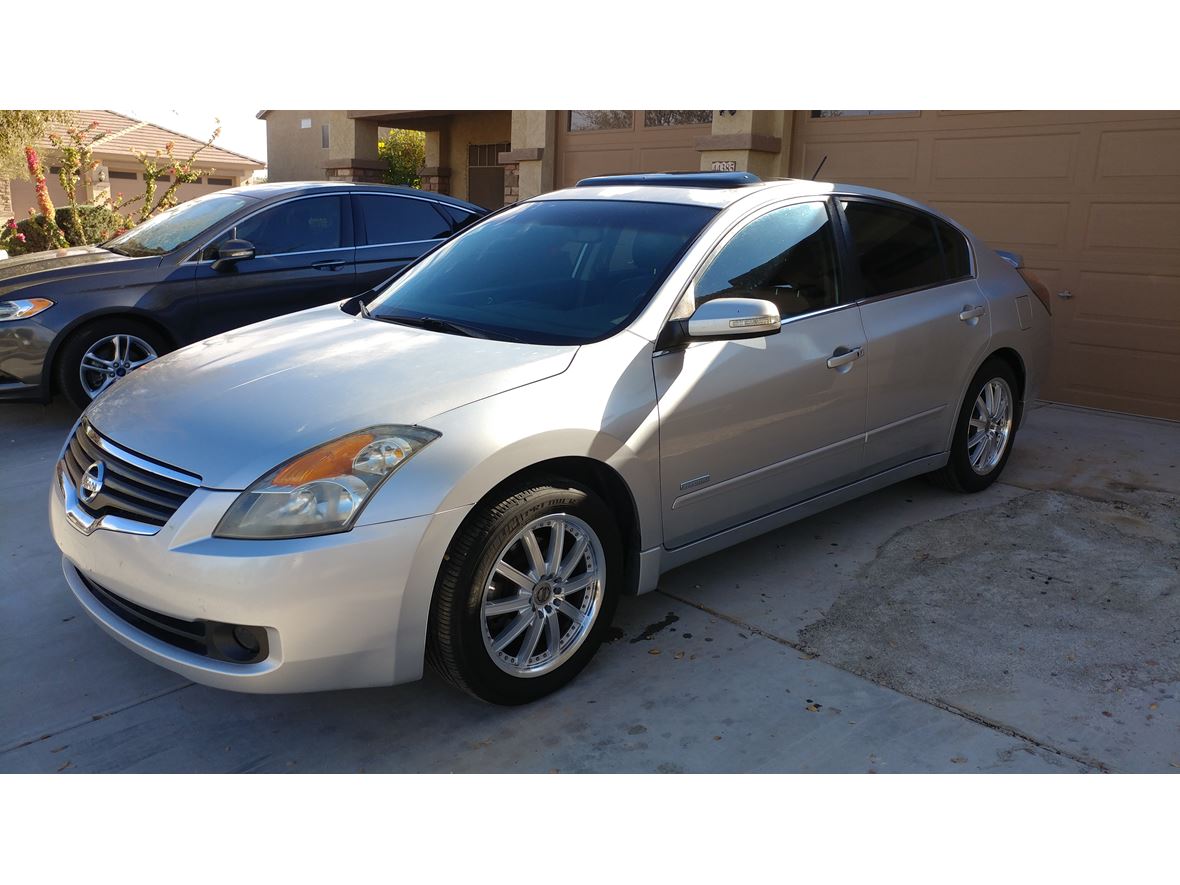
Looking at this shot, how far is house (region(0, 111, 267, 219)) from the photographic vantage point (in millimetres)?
29562

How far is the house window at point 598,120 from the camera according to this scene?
10703 millimetres

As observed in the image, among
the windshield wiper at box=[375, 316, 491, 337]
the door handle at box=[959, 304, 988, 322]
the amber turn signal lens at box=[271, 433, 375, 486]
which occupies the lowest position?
the amber turn signal lens at box=[271, 433, 375, 486]

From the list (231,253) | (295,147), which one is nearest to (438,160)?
(295,147)

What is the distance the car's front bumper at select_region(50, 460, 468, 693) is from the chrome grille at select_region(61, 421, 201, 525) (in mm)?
72

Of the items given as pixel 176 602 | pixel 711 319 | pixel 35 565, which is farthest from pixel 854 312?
pixel 35 565

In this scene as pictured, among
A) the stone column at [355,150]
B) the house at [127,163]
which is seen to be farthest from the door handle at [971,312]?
the house at [127,163]

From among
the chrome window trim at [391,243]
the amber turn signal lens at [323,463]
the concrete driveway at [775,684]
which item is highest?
the chrome window trim at [391,243]

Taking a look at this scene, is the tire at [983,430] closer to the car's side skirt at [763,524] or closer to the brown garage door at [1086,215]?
the car's side skirt at [763,524]

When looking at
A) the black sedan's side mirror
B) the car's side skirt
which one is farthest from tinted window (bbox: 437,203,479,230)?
the car's side skirt

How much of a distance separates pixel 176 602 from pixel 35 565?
78.7 inches

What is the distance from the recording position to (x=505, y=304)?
12.7 feet

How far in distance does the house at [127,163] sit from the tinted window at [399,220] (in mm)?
22875

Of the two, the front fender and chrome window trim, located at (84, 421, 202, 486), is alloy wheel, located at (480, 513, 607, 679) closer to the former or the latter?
the front fender

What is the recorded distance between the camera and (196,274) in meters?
6.73
